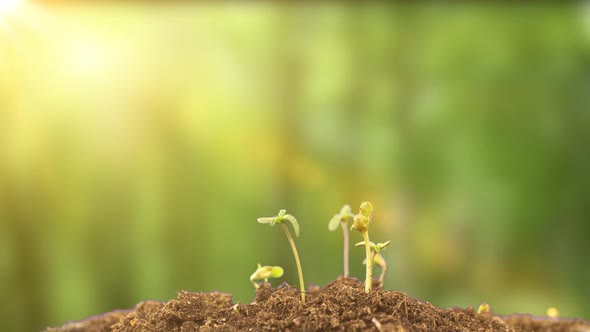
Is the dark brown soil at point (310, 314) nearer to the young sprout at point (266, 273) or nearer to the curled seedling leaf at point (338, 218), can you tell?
the young sprout at point (266, 273)

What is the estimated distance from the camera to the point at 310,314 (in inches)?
46.0

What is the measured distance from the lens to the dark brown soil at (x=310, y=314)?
1.15m

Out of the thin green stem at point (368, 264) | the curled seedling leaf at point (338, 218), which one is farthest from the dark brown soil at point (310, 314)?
the curled seedling leaf at point (338, 218)

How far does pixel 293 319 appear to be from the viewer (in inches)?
45.9

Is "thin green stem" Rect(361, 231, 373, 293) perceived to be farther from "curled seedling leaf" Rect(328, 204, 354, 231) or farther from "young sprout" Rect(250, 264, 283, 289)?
"young sprout" Rect(250, 264, 283, 289)

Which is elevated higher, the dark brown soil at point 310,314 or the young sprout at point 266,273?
the young sprout at point 266,273

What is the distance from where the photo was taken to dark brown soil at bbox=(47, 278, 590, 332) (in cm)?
115

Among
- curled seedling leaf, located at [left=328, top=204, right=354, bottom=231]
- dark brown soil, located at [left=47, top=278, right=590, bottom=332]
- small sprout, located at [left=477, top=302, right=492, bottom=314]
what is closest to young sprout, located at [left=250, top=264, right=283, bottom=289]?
dark brown soil, located at [left=47, top=278, right=590, bottom=332]

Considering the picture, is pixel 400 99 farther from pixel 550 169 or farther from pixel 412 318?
pixel 412 318

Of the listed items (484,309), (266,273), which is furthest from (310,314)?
(484,309)

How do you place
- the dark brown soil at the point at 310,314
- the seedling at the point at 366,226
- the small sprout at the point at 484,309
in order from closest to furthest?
the dark brown soil at the point at 310,314 → the seedling at the point at 366,226 → the small sprout at the point at 484,309

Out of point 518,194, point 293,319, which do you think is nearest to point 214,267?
point 518,194

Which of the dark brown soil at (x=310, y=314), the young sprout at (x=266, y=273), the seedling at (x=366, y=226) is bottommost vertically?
the dark brown soil at (x=310, y=314)

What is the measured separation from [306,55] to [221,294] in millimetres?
3102
